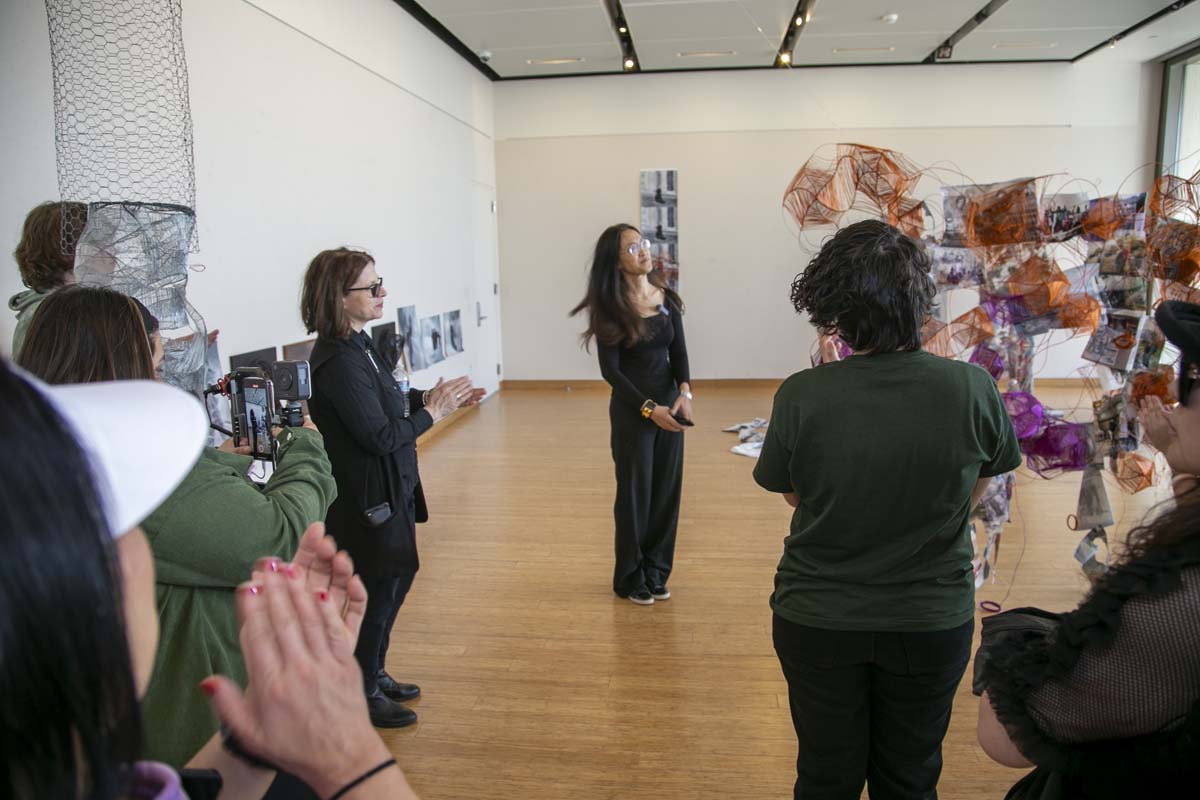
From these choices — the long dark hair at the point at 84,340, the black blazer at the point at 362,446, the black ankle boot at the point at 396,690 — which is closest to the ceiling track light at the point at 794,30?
the black blazer at the point at 362,446

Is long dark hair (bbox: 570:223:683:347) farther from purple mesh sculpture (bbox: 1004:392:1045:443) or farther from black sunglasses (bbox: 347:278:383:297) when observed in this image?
purple mesh sculpture (bbox: 1004:392:1045:443)

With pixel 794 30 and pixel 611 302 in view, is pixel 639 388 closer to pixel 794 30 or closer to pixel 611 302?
pixel 611 302

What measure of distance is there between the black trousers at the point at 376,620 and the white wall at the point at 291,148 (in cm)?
141

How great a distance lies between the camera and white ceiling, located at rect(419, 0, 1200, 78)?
630 centimetres

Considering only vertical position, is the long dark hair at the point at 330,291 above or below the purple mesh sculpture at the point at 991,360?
above

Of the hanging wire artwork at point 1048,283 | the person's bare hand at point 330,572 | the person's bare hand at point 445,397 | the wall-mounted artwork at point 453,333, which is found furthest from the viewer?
the wall-mounted artwork at point 453,333

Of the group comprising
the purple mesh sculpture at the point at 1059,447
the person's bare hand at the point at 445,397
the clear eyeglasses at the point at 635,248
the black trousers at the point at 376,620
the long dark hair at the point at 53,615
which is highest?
the clear eyeglasses at the point at 635,248

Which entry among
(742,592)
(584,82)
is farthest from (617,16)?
(742,592)

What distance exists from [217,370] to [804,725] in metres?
3.09

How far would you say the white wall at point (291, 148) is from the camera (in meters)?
2.61

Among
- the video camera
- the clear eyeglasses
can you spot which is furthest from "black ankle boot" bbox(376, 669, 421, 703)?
the clear eyeglasses

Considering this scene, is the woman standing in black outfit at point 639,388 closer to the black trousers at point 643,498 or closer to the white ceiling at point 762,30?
the black trousers at point 643,498

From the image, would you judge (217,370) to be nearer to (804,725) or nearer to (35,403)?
(804,725)

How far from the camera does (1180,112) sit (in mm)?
7902
